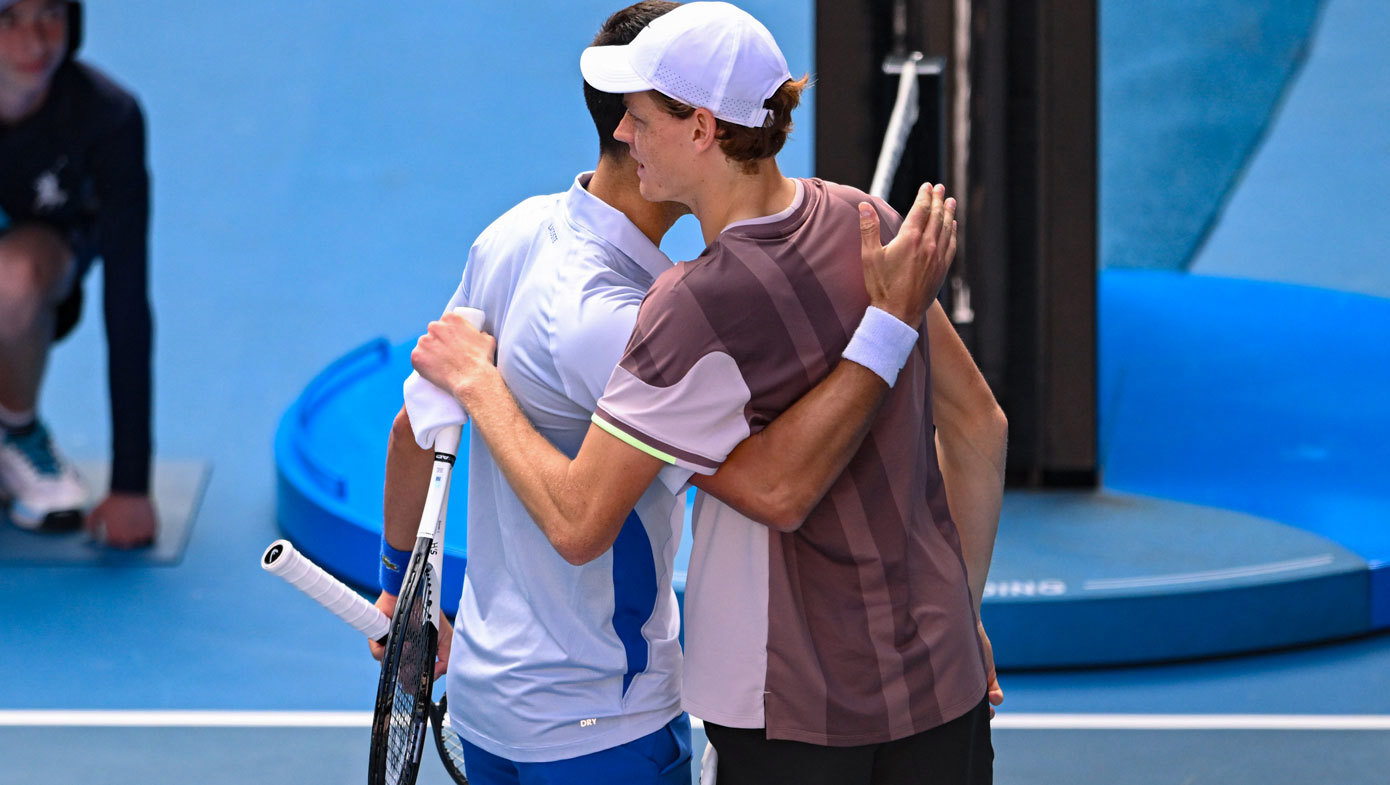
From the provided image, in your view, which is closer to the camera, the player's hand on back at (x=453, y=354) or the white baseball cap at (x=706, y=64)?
the white baseball cap at (x=706, y=64)

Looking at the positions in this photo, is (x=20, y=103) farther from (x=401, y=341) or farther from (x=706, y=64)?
(x=706, y=64)

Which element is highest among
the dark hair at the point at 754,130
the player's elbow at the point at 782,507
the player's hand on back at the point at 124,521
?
the dark hair at the point at 754,130

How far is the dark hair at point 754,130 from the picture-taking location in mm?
1940

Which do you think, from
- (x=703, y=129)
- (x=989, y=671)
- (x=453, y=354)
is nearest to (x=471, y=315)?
(x=453, y=354)

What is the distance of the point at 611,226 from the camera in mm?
2125

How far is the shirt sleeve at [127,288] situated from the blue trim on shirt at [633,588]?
4.01 meters

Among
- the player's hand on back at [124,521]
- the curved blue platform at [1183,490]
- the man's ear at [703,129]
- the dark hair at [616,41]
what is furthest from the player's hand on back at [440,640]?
the player's hand on back at [124,521]

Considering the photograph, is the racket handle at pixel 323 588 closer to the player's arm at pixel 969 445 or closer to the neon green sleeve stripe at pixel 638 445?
the neon green sleeve stripe at pixel 638 445

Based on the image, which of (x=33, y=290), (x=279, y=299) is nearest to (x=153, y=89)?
(x=279, y=299)

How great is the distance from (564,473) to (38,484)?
172 inches

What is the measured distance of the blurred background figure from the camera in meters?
5.61

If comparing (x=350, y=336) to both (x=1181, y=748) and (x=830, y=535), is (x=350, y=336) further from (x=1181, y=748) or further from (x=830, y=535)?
(x=830, y=535)

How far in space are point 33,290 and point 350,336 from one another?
2004 mm

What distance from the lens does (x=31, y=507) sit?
5797mm
